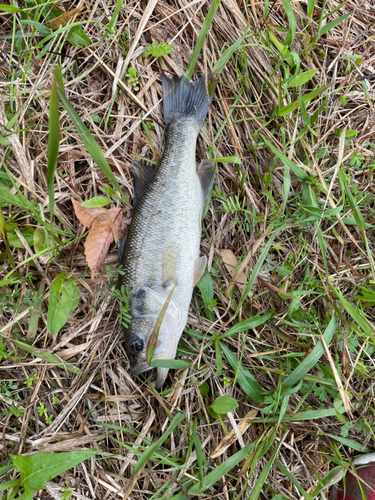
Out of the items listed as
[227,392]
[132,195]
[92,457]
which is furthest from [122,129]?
[92,457]

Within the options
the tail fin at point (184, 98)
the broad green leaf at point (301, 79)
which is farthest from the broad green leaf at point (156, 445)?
the broad green leaf at point (301, 79)

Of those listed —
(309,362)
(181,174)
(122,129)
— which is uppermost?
(122,129)

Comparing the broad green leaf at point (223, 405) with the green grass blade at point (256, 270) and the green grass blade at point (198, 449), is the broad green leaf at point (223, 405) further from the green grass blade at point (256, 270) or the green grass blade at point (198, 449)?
the green grass blade at point (256, 270)

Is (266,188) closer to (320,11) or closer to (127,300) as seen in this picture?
(127,300)

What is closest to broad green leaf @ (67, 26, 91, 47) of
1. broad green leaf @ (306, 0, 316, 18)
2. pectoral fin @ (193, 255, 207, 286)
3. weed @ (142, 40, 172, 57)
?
weed @ (142, 40, 172, 57)

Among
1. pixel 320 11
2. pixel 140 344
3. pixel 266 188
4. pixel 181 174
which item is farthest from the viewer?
pixel 320 11

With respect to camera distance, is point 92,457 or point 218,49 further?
point 218,49
